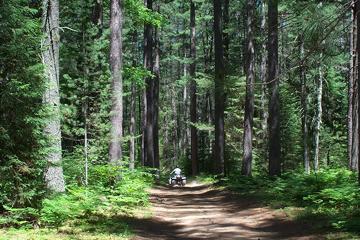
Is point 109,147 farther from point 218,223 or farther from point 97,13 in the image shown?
point 97,13

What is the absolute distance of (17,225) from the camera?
8016 mm

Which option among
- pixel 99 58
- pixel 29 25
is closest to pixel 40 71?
pixel 29 25

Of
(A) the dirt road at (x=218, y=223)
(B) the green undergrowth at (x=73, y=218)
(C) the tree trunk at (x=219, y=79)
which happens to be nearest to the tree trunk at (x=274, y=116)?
(A) the dirt road at (x=218, y=223)

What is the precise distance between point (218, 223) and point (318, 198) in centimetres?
279

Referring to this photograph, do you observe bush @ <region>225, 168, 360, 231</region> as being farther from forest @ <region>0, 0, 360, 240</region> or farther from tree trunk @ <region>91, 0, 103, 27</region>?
tree trunk @ <region>91, 0, 103, 27</region>

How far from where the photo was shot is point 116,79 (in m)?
14.2

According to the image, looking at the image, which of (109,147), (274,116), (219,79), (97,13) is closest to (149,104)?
(219,79)

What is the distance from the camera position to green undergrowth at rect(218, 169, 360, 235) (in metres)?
8.89

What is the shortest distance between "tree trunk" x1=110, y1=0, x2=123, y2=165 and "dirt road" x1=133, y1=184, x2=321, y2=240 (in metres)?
2.29

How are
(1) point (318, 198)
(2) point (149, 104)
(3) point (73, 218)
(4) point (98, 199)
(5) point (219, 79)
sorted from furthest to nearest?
(2) point (149, 104), (5) point (219, 79), (1) point (318, 198), (4) point (98, 199), (3) point (73, 218)

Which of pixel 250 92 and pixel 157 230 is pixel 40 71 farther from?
pixel 250 92

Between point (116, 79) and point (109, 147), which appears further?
point (116, 79)

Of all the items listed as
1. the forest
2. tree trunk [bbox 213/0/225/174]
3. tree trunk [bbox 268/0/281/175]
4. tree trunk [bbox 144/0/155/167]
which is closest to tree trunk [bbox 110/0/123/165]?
the forest

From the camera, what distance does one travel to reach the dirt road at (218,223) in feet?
30.1
